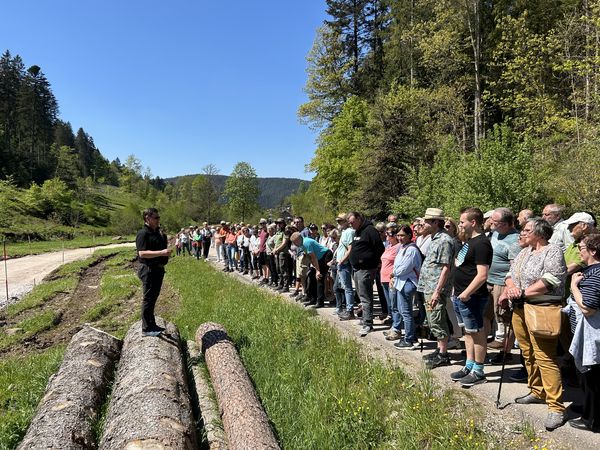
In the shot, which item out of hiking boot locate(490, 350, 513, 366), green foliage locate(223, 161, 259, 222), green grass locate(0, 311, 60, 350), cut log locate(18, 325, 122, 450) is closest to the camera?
cut log locate(18, 325, 122, 450)

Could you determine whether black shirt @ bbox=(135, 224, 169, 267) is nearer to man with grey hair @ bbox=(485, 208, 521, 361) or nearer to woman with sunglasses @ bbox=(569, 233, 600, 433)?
man with grey hair @ bbox=(485, 208, 521, 361)

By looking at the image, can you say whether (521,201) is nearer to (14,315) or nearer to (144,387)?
(144,387)

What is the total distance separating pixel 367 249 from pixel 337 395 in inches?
113

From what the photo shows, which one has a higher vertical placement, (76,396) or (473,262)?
(473,262)

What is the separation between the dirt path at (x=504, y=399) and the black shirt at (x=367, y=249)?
130 cm

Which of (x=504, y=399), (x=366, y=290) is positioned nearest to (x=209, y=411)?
(x=366, y=290)

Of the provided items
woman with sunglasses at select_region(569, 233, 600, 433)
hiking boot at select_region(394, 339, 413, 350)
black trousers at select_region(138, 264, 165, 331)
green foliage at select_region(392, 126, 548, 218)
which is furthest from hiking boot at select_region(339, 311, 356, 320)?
green foliage at select_region(392, 126, 548, 218)

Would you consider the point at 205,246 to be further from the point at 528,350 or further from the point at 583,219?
the point at 583,219

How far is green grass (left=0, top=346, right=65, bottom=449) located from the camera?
14.2 ft

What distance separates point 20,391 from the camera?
535cm

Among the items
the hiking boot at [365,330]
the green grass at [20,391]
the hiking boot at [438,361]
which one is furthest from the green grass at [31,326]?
the hiking boot at [438,361]

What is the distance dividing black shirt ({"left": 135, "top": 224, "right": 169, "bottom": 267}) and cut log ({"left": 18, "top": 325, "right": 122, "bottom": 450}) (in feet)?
4.99

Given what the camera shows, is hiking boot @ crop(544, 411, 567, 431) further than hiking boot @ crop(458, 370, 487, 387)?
No

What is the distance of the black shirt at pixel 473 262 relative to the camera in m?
4.42
